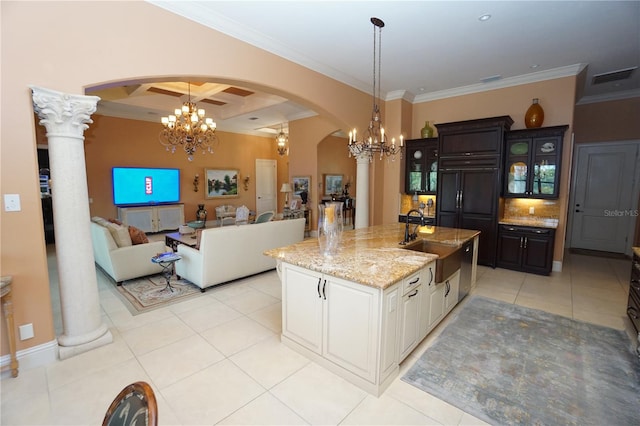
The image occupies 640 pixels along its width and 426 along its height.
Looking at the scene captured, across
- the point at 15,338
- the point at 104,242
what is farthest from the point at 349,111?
the point at 15,338

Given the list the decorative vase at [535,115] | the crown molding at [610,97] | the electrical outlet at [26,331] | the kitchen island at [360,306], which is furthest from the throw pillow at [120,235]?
the crown molding at [610,97]

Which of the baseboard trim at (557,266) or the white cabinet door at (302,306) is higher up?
the white cabinet door at (302,306)

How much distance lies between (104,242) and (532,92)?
736 cm

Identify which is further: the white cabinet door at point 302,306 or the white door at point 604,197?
the white door at point 604,197

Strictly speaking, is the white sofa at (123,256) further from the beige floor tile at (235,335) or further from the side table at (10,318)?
the beige floor tile at (235,335)

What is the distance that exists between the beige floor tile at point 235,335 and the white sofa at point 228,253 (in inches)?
43.0

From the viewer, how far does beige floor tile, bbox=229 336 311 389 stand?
2.38 meters

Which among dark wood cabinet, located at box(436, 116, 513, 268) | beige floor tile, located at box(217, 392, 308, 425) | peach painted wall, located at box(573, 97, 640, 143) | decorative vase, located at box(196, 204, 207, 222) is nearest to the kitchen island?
beige floor tile, located at box(217, 392, 308, 425)

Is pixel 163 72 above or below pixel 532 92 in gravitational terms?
below

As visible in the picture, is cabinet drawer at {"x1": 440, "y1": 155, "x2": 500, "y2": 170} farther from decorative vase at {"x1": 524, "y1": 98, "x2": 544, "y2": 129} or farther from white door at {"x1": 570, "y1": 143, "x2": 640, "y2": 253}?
Answer: white door at {"x1": 570, "y1": 143, "x2": 640, "y2": 253}

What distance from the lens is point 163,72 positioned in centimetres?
297

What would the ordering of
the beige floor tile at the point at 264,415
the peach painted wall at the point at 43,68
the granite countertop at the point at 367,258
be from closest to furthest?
the beige floor tile at the point at 264,415 < the granite countertop at the point at 367,258 < the peach painted wall at the point at 43,68

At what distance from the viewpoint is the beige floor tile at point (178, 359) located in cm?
239

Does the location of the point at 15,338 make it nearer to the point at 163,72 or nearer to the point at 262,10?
the point at 163,72
